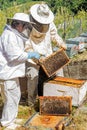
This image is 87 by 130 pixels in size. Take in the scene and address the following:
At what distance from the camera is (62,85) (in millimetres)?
5500

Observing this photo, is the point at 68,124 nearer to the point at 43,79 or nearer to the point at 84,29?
the point at 43,79

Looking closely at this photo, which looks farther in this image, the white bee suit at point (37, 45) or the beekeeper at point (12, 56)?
the white bee suit at point (37, 45)

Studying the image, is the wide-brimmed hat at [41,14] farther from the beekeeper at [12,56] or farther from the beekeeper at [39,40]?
the beekeeper at [12,56]

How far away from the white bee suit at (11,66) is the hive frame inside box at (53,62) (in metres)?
0.65

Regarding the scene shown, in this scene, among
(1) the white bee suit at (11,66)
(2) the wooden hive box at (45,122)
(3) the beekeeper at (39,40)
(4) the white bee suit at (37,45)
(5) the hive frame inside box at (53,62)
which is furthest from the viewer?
(5) the hive frame inside box at (53,62)

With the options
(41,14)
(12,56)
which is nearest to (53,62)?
(41,14)

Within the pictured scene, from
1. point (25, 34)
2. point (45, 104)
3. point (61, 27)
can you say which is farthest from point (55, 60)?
point (61, 27)

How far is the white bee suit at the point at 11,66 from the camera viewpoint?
4.50 m

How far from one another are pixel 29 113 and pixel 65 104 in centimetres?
66

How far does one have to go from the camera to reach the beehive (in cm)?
534

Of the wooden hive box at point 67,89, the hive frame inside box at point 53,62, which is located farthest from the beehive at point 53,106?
the hive frame inside box at point 53,62

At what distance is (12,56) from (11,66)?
225 millimetres

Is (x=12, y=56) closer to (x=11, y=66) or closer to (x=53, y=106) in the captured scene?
(x=11, y=66)

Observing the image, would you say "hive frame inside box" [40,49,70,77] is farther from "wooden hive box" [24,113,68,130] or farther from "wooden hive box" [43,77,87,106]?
"wooden hive box" [24,113,68,130]
